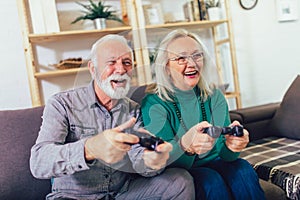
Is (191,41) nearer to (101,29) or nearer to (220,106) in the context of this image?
(220,106)

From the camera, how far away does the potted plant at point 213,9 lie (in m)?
2.09

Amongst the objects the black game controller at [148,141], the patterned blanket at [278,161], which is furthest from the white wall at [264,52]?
the black game controller at [148,141]

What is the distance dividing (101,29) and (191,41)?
3.18ft

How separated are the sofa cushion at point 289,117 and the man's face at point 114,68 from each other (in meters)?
1.13

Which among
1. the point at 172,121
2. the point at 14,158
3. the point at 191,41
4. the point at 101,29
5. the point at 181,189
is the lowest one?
the point at 181,189

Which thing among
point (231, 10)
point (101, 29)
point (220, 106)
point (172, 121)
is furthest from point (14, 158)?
point (231, 10)

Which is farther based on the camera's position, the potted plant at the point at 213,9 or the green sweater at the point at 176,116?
the potted plant at the point at 213,9

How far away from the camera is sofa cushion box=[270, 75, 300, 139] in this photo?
65.8 inches

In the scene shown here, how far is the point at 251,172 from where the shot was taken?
115cm

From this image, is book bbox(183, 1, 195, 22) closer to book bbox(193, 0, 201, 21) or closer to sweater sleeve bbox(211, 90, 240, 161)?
book bbox(193, 0, 201, 21)

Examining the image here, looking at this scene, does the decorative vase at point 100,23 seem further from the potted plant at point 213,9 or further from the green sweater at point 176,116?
the green sweater at point 176,116

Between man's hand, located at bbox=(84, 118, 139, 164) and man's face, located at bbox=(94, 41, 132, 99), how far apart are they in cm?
16

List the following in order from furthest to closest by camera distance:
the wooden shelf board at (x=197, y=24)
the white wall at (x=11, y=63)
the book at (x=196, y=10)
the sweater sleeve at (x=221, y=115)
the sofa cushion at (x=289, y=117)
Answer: the book at (x=196, y=10)
the wooden shelf board at (x=197, y=24)
the white wall at (x=11, y=63)
the sofa cushion at (x=289, y=117)
the sweater sleeve at (x=221, y=115)

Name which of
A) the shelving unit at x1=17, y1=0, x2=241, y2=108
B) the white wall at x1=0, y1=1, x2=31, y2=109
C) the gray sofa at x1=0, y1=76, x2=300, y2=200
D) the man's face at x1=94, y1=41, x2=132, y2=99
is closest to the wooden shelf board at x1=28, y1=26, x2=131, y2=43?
the shelving unit at x1=17, y1=0, x2=241, y2=108
